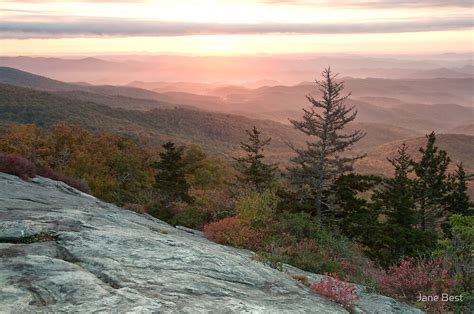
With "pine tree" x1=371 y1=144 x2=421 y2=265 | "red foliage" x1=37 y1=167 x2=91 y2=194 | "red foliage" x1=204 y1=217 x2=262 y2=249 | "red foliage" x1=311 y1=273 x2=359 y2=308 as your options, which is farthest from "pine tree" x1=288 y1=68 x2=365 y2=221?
"red foliage" x1=311 y1=273 x2=359 y2=308

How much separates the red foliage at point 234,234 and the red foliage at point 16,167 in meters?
7.82

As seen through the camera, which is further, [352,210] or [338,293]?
[352,210]

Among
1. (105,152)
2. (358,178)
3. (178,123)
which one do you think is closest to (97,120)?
(178,123)

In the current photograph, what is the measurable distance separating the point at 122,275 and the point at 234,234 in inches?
408

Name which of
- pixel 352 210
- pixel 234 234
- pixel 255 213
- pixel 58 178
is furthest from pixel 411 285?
pixel 352 210

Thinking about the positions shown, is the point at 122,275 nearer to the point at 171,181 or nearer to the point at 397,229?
the point at 397,229

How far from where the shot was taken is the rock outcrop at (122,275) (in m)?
6.28

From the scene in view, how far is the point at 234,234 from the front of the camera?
17.4 m

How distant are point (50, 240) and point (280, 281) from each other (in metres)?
4.77

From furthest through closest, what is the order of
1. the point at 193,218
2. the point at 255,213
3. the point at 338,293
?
the point at 193,218
the point at 255,213
the point at 338,293

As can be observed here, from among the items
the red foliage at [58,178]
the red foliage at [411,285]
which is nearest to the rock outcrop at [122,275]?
the red foliage at [411,285]

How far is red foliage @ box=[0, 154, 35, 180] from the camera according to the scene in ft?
56.8

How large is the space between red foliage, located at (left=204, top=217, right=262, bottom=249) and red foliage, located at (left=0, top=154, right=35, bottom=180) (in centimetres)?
782

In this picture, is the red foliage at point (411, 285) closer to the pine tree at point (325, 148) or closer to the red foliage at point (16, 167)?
the red foliage at point (16, 167)
